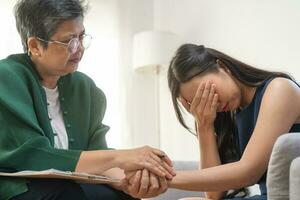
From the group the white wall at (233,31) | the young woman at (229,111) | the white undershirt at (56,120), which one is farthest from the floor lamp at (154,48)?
the white undershirt at (56,120)

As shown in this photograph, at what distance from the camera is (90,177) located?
1.05 metres

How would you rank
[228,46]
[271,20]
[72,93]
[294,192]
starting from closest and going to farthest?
1. [294,192]
2. [72,93]
3. [271,20]
4. [228,46]

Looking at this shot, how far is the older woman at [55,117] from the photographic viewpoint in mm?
1103

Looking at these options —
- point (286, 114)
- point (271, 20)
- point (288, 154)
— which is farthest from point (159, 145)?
point (288, 154)

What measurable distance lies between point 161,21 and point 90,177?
7.68ft

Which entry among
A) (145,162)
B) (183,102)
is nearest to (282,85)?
(183,102)

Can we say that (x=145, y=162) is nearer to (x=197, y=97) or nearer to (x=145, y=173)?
(x=145, y=173)

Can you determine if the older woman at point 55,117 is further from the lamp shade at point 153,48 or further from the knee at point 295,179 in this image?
the lamp shade at point 153,48

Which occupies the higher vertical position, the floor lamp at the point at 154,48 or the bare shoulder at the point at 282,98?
the bare shoulder at the point at 282,98

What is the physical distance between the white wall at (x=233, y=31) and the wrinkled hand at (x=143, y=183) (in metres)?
1.16

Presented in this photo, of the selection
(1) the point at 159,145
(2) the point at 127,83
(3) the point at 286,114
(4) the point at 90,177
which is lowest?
(1) the point at 159,145

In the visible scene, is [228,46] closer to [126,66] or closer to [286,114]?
[126,66]

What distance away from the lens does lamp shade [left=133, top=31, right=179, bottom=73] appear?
8.95 ft

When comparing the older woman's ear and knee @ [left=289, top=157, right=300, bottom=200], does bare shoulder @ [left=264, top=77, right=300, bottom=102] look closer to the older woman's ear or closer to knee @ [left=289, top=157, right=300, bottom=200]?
knee @ [left=289, top=157, right=300, bottom=200]
